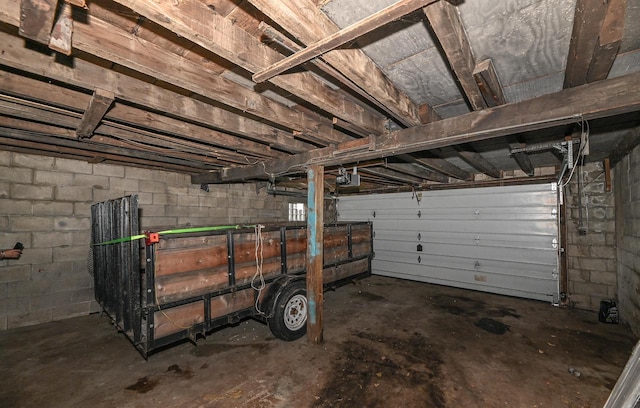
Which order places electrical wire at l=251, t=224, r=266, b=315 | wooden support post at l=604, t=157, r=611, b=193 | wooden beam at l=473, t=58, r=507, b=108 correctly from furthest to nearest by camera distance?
wooden support post at l=604, t=157, r=611, b=193, electrical wire at l=251, t=224, r=266, b=315, wooden beam at l=473, t=58, r=507, b=108

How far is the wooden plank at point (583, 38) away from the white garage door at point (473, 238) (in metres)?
5.16

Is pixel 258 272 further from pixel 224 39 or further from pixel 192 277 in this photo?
pixel 224 39

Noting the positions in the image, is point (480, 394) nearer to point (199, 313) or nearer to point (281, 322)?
point (281, 322)

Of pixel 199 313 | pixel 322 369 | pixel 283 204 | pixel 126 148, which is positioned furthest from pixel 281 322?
pixel 283 204

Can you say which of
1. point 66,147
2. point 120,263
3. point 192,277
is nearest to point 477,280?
point 192,277

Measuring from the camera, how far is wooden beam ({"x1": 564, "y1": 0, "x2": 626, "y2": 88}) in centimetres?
147

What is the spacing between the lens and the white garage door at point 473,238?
6148 millimetres

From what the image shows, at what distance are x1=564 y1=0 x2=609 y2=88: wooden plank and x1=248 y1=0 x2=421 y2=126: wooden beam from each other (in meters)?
1.22

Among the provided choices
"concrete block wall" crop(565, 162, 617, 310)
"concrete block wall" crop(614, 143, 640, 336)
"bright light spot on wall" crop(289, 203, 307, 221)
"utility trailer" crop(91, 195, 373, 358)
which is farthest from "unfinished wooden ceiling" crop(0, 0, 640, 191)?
"bright light spot on wall" crop(289, 203, 307, 221)

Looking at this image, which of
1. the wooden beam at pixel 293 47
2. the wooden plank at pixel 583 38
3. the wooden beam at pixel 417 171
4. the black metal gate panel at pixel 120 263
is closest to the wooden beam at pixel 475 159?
the wooden beam at pixel 417 171

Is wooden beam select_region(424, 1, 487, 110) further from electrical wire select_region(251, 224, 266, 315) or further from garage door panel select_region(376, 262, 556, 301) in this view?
garage door panel select_region(376, 262, 556, 301)

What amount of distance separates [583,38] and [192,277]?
4096 millimetres

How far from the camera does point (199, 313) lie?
3314 millimetres

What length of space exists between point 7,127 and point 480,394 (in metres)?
6.49
